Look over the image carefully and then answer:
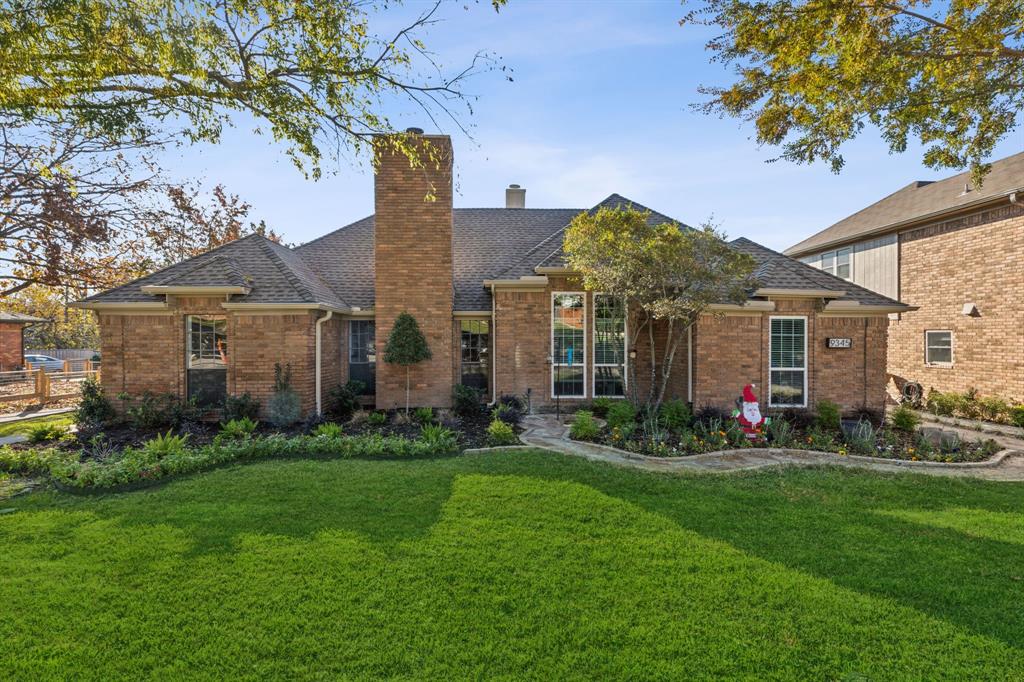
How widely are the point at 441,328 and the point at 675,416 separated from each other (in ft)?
20.0

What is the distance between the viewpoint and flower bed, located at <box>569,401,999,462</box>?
811 cm

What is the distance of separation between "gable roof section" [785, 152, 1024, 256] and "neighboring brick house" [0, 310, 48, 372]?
3770cm

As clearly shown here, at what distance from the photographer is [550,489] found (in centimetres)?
596

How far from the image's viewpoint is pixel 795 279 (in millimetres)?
10781

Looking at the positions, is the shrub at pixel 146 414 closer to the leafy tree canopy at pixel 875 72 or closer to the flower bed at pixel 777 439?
the flower bed at pixel 777 439

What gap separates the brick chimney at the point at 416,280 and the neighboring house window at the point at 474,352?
944 millimetres

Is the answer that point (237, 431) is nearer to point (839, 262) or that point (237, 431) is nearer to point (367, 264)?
point (367, 264)

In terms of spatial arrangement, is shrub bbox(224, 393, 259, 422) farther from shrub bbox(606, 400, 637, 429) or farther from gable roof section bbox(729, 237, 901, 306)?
gable roof section bbox(729, 237, 901, 306)

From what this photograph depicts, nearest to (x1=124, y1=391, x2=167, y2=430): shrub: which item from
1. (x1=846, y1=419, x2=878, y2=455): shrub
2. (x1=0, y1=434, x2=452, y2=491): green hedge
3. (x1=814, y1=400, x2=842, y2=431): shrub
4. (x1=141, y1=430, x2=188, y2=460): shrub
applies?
(x1=0, y1=434, x2=452, y2=491): green hedge

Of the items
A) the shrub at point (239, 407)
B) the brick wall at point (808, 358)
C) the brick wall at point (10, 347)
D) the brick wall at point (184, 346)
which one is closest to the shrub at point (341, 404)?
the brick wall at point (184, 346)

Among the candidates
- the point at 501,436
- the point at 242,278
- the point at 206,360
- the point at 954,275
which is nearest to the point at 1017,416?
the point at 954,275

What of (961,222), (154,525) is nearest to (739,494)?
(154,525)

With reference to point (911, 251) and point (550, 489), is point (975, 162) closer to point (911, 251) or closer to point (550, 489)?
point (911, 251)

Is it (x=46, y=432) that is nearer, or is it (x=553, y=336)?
(x=46, y=432)
